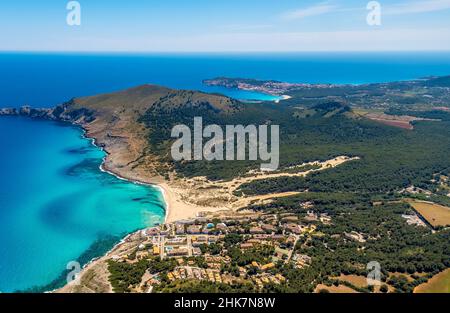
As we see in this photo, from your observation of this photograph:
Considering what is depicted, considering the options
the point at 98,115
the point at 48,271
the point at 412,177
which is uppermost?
the point at 98,115
